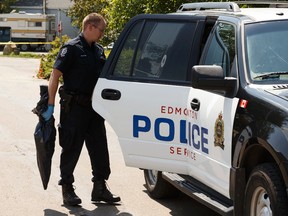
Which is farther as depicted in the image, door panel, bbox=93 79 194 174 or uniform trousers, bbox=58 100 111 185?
uniform trousers, bbox=58 100 111 185

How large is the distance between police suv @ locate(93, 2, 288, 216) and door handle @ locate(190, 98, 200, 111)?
1 centimetres

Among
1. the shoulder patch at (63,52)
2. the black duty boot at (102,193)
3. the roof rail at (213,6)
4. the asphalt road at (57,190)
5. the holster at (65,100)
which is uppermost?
the roof rail at (213,6)

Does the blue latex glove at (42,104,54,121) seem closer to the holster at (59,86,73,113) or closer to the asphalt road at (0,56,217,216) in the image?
the holster at (59,86,73,113)

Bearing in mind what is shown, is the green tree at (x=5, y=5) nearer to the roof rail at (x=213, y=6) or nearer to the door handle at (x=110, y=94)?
the roof rail at (x=213, y=6)

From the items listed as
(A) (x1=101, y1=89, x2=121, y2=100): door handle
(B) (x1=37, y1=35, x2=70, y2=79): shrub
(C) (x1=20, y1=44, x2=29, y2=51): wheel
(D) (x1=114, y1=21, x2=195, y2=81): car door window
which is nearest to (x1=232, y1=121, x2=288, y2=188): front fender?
(D) (x1=114, y1=21, x2=195, y2=81): car door window

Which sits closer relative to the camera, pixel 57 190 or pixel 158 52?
pixel 158 52

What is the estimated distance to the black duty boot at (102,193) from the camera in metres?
7.02

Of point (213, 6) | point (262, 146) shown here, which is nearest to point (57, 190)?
point (213, 6)

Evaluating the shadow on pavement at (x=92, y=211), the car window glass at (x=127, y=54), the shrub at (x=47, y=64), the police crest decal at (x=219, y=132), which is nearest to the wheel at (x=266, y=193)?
the police crest decal at (x=219, y=132)

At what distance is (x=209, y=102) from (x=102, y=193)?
2047 millimetres

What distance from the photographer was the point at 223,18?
19.1 feet

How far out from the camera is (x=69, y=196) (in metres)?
6.90

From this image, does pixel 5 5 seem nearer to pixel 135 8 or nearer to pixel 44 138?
pixel 135 8

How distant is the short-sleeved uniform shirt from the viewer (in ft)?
22.2
